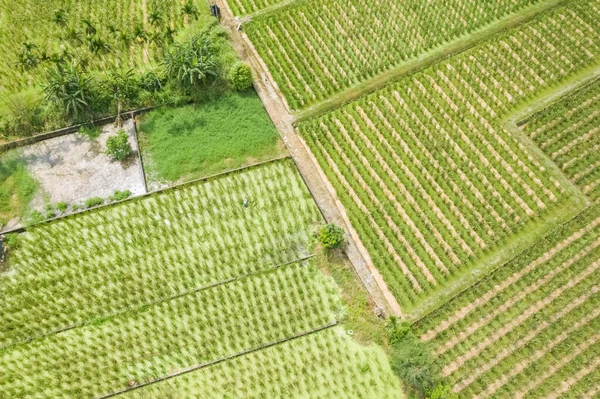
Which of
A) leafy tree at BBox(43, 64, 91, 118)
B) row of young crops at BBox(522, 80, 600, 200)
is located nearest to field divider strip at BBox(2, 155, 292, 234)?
leafy tree at BBox(43, 64, 91, 118)

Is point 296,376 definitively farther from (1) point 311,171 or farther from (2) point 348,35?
(2) point 348,35

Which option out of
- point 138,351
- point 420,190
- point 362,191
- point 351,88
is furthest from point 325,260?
point 351,88

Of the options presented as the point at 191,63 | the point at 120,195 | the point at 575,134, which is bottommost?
the point at 575,134

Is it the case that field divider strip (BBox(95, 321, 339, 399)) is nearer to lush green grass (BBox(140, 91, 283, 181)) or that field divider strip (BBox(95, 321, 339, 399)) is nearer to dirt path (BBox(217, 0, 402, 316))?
dirt path (BBox(217, 0, 402, 316))

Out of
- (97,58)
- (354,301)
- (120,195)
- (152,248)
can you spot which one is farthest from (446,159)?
(97,58)

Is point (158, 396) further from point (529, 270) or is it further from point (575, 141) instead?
point (575, 141)
